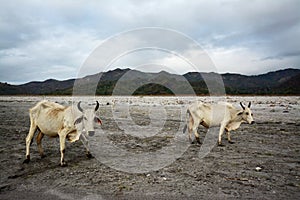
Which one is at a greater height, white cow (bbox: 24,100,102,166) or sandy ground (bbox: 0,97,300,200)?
white cow (bbox: 24,100,102,166)

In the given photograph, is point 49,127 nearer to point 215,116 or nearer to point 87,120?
point 87,120

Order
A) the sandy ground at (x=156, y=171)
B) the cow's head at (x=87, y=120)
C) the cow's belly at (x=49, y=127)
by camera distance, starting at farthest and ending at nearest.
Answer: the cow's belly at (x=49, y=127) → the cow's head at (x=87, y=120) → the sandy ground at (x=156, y=171)

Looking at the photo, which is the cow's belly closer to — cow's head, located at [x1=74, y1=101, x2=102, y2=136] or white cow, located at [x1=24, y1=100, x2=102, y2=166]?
white cow, located at [x1=24, y1=100, x2=102, y2=166]

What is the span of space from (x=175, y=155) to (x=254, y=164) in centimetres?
259

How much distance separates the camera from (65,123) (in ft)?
27.0

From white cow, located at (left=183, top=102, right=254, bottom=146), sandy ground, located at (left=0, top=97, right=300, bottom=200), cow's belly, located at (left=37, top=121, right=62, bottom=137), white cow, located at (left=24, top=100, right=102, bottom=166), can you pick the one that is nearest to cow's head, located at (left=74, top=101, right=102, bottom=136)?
white cow, located at (left=24, top=100, right=102, bottom=166)

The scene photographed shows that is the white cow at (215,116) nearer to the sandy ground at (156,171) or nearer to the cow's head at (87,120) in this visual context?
the sandy ground at (156,171)

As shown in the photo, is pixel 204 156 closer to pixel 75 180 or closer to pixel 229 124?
pixel 229 124

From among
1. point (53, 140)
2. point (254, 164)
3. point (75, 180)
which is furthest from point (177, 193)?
point (53, 140)

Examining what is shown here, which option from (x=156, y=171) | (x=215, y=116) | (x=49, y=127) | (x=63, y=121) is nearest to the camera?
(x=156, y=171)

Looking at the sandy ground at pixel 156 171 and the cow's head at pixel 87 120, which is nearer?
the sandy ground at pixel 156 171

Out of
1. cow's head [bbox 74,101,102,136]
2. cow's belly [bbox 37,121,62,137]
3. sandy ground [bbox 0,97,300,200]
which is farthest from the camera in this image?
cow's belly [bbox 37,121,62,137]

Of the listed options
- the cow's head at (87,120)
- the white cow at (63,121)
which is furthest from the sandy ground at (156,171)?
the cow's head at (87,120)

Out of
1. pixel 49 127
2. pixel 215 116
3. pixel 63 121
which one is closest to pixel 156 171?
pixel 63 121
